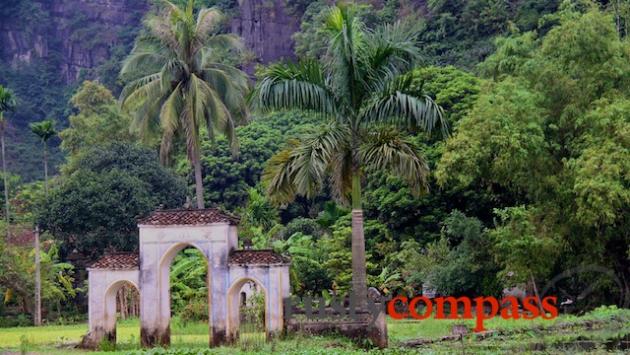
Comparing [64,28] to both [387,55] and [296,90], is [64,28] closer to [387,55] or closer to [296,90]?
[296,90]

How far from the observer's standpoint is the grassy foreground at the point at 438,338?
76.2 feet

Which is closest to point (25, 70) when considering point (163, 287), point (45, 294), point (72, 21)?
point (72, 21)

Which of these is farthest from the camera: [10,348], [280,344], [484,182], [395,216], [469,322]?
[395,216]

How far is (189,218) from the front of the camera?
27.9 metres

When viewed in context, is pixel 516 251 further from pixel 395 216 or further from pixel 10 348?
pixel 10 348

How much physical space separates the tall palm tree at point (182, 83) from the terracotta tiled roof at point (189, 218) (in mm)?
6773

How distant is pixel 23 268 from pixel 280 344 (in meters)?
20.9

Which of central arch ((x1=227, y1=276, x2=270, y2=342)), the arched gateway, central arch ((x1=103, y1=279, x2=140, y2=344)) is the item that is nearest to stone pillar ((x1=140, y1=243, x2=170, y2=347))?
the arched gateway

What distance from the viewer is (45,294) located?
4422 centimetres

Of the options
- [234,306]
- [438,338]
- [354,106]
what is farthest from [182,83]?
[438,338]

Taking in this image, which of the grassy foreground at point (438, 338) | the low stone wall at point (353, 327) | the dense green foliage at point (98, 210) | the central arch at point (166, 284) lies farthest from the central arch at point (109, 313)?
the dense green foliage at point (98, 210)

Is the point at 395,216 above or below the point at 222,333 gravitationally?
above

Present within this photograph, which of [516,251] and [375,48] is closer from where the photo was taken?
[375,48]

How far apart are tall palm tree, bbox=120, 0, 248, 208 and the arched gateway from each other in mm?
6960
